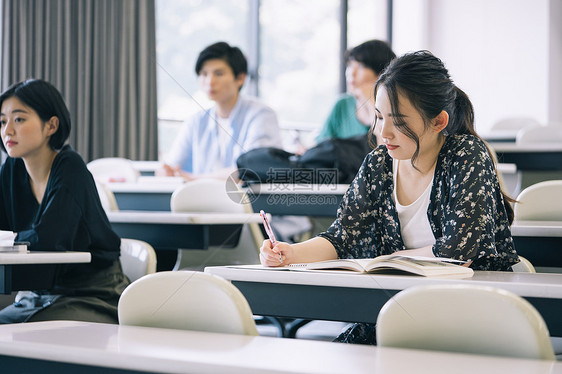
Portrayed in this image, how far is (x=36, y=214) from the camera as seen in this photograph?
2221 millimetres

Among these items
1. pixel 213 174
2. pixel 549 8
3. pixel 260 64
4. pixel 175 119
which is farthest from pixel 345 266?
pixel 549 8

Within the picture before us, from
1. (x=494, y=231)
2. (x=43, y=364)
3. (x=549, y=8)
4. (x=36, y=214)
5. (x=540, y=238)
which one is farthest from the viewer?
(x=549, y=8)

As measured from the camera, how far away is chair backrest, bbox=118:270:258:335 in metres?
1.12

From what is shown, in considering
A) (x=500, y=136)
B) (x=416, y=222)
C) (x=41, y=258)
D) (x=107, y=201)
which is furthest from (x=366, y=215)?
(x=500, y=136)

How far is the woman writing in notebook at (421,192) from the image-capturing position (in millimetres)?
1569

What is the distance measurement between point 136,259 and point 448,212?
3.47 feet

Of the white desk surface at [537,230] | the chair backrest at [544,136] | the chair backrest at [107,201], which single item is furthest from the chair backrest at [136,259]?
the chair backrest at [544,136]

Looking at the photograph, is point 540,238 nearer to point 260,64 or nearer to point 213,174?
point 213,174

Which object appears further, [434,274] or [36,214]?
[36,214]

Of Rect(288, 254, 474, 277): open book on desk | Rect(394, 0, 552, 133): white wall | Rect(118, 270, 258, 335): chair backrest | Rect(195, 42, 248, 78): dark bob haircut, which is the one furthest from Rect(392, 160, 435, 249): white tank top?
Rect(394, 0, 552, 133): white wall

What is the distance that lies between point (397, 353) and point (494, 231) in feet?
2.56

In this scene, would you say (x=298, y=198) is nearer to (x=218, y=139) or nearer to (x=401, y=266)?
(x=218, y=139)

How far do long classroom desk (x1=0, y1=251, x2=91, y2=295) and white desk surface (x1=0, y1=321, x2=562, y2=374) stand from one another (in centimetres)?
71
